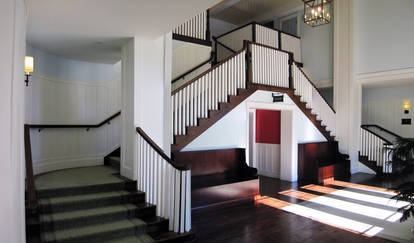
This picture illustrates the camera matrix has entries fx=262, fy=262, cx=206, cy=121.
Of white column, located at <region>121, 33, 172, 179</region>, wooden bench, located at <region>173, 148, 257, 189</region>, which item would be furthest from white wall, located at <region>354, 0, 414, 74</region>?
Result: white column, located at <region>121, 33, 172, 179</region>

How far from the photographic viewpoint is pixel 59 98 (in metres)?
5.48

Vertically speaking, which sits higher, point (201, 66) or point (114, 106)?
point (201, 66)

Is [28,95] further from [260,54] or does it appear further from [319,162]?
[319,162]

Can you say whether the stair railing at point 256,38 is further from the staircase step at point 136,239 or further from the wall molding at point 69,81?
the staircase step at point 136,239

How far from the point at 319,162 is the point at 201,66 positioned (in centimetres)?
449

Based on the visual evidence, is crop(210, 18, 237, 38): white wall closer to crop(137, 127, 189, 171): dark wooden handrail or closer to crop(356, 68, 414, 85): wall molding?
crop(356, 68, 414, 85): wall molding

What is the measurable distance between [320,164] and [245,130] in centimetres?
268

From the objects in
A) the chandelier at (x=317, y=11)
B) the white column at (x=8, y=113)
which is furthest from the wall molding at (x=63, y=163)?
the chandelier at (x=317, y=11)

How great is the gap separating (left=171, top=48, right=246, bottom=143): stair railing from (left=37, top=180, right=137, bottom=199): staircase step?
1404 millimetres

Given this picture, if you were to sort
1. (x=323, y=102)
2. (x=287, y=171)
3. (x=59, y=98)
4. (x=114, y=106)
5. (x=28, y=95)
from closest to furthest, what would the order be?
(x=28, y=95) → (x=59, y=98) → (x=114, y=106) → (x=287, y=171) → (x=323, y=102)

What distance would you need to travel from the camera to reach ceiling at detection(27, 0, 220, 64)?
299 centimetres

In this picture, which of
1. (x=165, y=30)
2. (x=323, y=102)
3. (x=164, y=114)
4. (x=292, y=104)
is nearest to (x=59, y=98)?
(x=164, y=114)

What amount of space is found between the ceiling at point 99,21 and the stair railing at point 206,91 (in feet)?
4.83

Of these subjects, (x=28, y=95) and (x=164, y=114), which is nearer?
(x=164, y=114)
